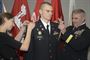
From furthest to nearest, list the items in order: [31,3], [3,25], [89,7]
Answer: [31,3] → [89,7] → [3,25]

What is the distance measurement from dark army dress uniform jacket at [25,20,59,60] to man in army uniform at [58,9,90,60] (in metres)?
0.24

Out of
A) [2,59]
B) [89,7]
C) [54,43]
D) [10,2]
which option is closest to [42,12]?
[54,43]

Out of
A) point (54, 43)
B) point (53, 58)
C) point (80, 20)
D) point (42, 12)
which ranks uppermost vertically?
point (42, 12)

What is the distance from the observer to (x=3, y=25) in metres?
2.41

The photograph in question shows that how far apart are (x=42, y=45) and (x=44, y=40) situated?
0.07 meters

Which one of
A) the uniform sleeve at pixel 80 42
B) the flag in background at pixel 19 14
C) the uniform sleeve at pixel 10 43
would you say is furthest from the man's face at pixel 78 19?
the uniform sleeve at pixel 10 43

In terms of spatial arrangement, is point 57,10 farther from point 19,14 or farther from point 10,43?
point 10,43

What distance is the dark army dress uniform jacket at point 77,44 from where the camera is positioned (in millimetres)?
2895

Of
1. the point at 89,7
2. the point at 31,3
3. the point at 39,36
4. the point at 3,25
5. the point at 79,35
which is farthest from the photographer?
the point at 31,3

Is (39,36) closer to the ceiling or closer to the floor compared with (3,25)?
closer to the floor

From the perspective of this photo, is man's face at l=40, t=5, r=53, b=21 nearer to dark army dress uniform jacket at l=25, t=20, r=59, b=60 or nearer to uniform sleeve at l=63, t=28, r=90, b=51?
dark army dress uniform jacket at l=25, t=20, r=59, b=60

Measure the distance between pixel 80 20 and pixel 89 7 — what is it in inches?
26.2

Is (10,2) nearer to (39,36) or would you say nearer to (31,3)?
(31,3)

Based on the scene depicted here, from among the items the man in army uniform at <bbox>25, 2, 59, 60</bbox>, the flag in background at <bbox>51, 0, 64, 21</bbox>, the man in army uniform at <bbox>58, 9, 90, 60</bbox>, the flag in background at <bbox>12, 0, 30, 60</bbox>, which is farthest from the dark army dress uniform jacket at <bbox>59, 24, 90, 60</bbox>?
the flag in background at <bbox>12, 0, 30, 60</bbox>
